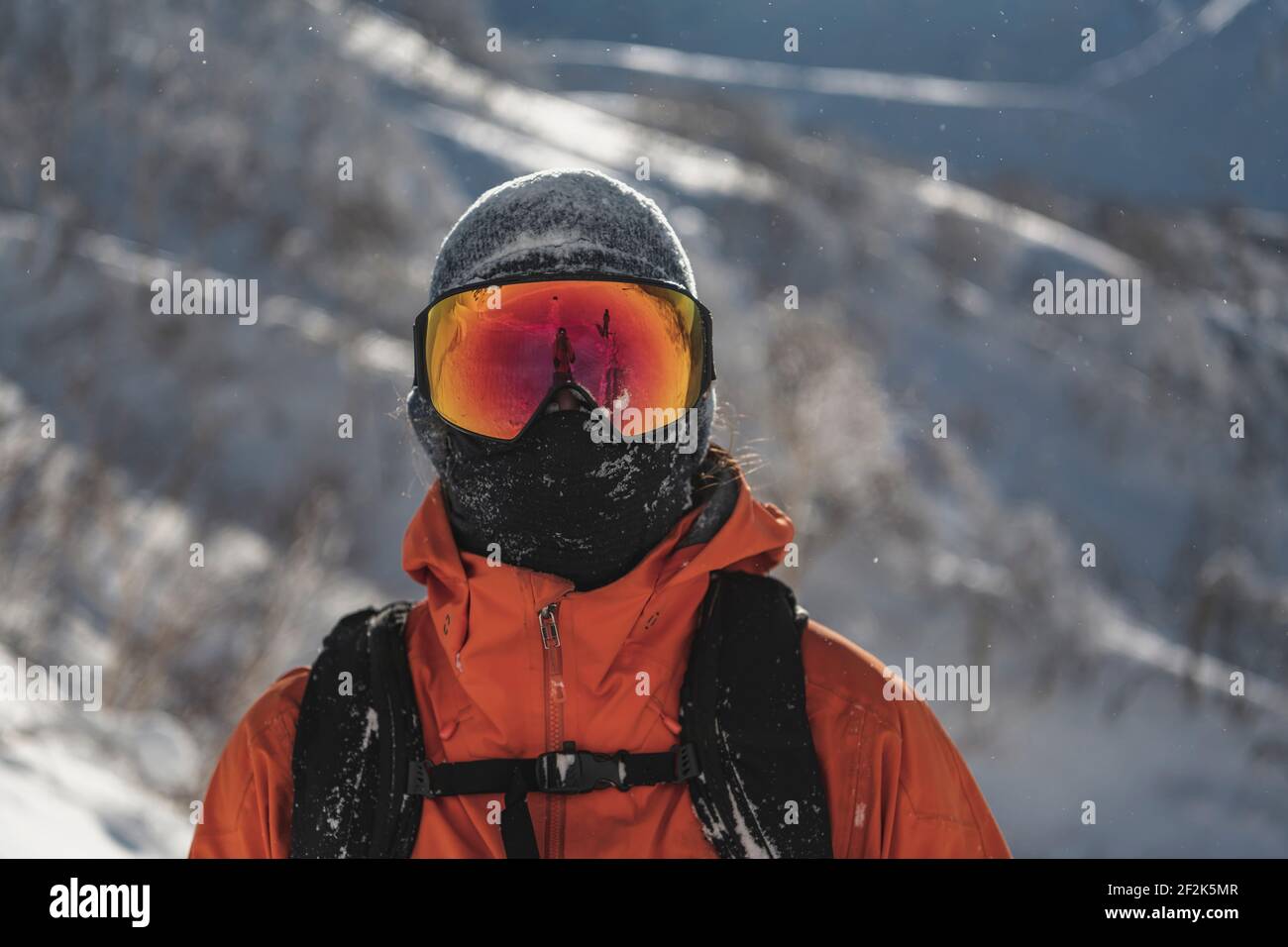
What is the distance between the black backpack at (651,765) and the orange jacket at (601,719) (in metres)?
0.04

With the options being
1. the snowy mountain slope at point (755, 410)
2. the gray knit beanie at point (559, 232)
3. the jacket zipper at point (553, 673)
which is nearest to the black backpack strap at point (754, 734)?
the jacket zipper at point (553, 673)

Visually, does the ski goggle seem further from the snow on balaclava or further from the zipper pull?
the zipper pull

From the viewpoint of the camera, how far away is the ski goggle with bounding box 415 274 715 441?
1.93 m

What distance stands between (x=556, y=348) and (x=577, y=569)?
40 centimetres

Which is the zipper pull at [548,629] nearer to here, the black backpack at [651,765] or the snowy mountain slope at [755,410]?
the black backpack at [651,765]

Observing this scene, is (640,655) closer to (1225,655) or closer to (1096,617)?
(1096,617)

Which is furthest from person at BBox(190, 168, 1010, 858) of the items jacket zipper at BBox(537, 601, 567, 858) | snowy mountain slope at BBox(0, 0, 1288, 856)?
snowy mountain slope at BBox(0, 0, 1288, 856)

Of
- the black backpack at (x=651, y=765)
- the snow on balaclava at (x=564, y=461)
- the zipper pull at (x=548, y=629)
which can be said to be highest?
the snow on balaclava at (x=564, y=461)

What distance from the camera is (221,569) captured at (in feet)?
58.7

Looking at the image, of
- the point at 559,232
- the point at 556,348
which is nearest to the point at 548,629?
the point at 556,348

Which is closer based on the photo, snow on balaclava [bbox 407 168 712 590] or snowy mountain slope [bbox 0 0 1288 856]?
snow on balaclava [bbox 407 168 712 590]

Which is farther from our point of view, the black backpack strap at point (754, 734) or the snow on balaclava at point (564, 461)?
the snow on balaclava at point (564, 461)

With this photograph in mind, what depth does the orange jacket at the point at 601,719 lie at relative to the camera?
1623 mm
